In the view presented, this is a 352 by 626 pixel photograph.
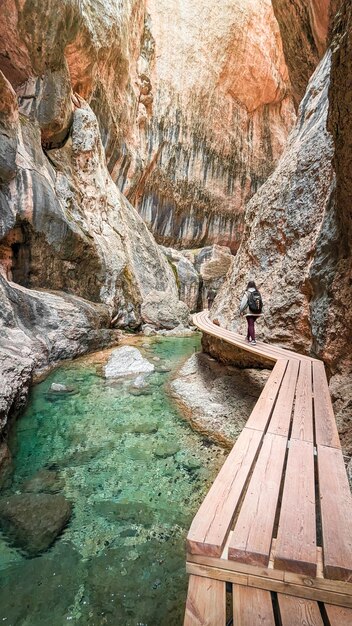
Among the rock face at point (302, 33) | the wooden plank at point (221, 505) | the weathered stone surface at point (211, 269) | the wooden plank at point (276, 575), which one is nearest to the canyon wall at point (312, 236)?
the rock face at point (302, 33)

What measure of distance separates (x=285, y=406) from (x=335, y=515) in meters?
1.92

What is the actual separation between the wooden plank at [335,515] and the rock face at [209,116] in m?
28.1

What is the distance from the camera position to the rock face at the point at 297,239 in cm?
679

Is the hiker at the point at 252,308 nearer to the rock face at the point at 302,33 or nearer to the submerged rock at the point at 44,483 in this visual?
the submerged rock at the point at 44,483

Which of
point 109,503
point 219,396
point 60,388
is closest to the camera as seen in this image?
point 109,503

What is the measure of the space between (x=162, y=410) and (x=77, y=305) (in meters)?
6.70

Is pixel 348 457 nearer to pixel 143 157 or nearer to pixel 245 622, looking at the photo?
pixel 245 622

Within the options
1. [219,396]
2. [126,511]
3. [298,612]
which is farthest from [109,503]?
[219,396]

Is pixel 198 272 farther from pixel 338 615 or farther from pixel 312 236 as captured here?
pixel 338 615

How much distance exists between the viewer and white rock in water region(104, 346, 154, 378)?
9459 millimetres

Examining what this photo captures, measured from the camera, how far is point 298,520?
6.43 ft

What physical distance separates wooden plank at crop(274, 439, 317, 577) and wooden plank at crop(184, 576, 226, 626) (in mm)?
333

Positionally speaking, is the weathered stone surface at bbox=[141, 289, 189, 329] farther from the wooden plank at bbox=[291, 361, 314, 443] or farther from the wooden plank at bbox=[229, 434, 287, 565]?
the wooden plank at bbox=[229, 434, 287, 565]

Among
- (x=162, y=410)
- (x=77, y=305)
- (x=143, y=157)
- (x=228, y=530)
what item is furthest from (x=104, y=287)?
(x=143, y=157)
